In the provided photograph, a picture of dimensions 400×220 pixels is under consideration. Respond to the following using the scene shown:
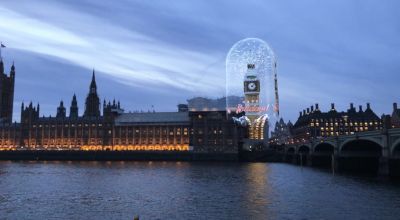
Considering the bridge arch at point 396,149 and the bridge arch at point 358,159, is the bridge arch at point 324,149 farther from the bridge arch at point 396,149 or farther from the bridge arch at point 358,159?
the bridge arch at point 396,149

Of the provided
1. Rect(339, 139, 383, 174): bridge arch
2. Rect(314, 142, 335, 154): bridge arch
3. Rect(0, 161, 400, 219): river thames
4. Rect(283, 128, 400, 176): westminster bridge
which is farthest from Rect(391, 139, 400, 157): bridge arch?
Rect(314, 142, 335, 154): bridge arch

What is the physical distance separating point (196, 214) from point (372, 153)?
81.1 metres

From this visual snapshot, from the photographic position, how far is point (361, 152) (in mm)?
114250

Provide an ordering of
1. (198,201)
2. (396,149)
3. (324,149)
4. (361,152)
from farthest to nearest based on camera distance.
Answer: (324,149), (361,152), (396,149), (198,201)

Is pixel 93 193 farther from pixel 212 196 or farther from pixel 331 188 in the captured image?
pixel 331 188

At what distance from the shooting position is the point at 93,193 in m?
63.7

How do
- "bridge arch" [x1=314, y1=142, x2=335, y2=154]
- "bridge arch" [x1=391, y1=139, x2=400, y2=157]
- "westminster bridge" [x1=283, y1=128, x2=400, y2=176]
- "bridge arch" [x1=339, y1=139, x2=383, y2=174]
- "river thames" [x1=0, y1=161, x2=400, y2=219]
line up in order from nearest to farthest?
"river thames" [x1=0, y1=161, x2=400, y2=219]
"bridge arch" [x1=391, y1=139, x2=400, y2=157]
"westminster bridge" [x1=283, y1=128, x2=400, y2=176]
"bridge arch" [x1=339, y1=139, x2=383, y2=174]
"bridge arch" [x1=314, y1=142, x2=335, y2=154]

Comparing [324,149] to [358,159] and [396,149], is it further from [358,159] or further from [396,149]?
[396,149]

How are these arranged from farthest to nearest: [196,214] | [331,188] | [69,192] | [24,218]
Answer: [331,188], [69,192], [196,214], [24,218]

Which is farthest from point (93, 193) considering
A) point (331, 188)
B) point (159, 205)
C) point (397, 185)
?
point (397, 185)

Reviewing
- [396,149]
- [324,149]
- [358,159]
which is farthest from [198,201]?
[324,149]

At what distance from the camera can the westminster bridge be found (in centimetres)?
8088

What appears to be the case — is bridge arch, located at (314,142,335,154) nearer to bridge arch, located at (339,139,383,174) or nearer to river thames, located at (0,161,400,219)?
bridge arch, located at (339,139,383,174)

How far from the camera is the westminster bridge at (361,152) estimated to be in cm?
8088
